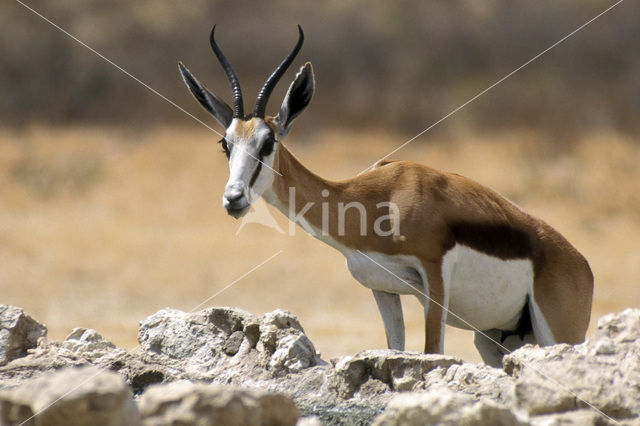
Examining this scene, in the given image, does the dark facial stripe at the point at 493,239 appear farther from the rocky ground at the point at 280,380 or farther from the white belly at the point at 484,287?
the rocky ground at the point at 280,380

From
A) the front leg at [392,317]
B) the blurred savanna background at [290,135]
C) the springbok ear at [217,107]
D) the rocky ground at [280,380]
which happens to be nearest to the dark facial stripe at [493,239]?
the front leg at [392,317]

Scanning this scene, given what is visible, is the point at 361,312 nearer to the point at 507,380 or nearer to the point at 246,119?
the point at 246,119

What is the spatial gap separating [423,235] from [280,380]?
161 cm

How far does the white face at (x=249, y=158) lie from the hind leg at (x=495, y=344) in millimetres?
2581

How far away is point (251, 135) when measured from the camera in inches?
282

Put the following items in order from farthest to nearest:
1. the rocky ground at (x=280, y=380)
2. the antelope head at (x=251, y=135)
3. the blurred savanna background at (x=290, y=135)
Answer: the blurred savanna background at (x=290, y=135) < the antelope head at (x=251, y=135) < the rocky ground at (x=280, y=380)

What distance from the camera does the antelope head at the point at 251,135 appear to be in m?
6.87

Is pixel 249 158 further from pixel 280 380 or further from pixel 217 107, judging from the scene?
pixel 280 380

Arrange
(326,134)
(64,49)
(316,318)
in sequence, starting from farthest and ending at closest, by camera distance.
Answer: (64,49), (326,134), (316,318)

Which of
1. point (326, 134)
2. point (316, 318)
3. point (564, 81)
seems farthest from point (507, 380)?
point (564, 81)

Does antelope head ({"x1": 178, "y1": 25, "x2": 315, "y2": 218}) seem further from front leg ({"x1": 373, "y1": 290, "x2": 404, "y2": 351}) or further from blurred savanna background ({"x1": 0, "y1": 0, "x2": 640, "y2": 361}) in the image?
blurred savanna background ({"x1": 0, "y1": 0, "x2": 640, "y2": 361})

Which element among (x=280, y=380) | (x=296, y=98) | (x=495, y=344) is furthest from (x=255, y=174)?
(x=495, y=344)

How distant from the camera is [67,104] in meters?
25.7

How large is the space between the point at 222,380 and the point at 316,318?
9.53 m
